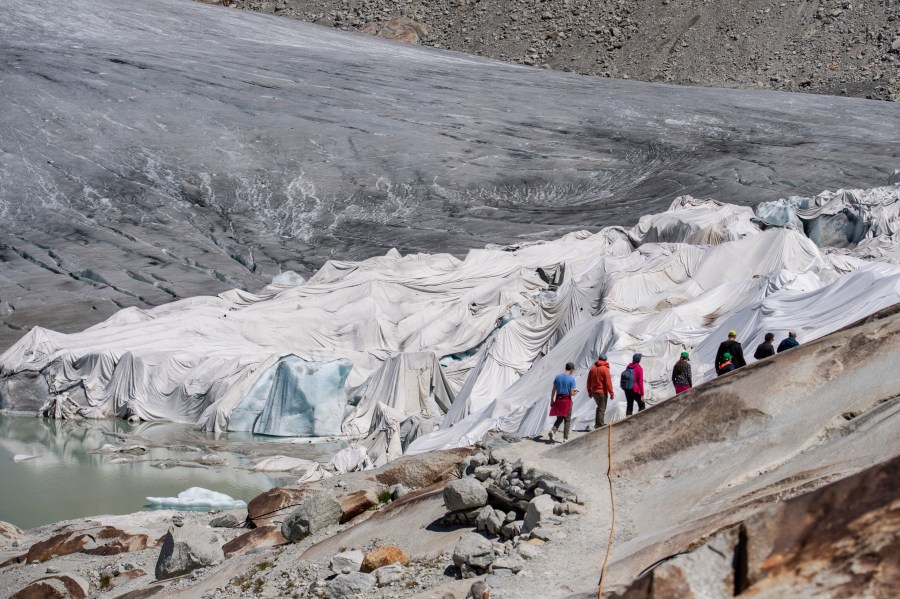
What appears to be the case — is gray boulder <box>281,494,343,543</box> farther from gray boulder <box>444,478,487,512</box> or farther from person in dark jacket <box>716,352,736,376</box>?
person in dark jacket <box>716,352,736,376</box>

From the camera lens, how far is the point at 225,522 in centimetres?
1273

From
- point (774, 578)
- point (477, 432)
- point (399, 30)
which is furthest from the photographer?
point (399, 30)

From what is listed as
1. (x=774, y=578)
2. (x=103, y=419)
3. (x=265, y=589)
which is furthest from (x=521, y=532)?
(x=103, y=419)

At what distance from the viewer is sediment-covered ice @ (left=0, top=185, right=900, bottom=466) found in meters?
17.2

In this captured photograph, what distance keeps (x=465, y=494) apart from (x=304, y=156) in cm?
2909

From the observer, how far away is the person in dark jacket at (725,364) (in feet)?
36.8

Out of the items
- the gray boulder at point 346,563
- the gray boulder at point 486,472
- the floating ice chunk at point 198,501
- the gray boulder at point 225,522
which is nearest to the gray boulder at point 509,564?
the gray boulder at point 346,563

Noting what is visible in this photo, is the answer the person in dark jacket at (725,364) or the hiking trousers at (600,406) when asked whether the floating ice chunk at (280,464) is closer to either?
the hiking trousers at (600,406)

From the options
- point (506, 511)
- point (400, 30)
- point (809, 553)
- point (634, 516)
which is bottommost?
Result: point (506, 511)

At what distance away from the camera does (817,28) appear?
53562 millimetres

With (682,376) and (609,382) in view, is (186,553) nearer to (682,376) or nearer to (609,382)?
(609,382)

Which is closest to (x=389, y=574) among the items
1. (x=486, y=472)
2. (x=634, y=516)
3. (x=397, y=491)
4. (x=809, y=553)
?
(x=486, y=472)

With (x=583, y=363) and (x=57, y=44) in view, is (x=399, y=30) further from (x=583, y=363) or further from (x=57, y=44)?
(x=583, y=363)

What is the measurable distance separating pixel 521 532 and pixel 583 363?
9711mm
